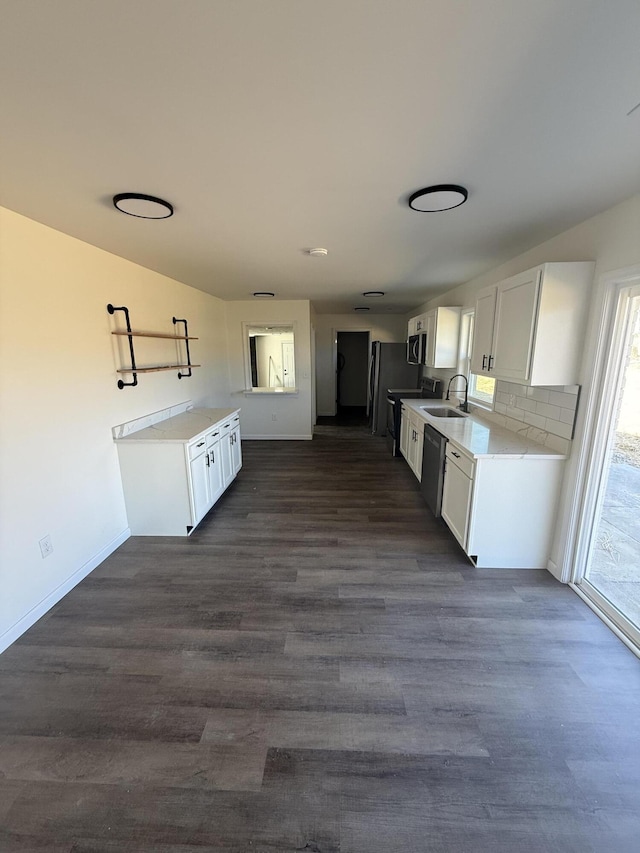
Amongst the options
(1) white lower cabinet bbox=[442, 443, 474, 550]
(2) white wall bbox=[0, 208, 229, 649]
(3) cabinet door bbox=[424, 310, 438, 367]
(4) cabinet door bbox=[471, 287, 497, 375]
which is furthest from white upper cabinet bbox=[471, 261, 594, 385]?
(2) white wall bbox=[0, 208, 229, 649]

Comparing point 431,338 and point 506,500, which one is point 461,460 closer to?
point 506,500

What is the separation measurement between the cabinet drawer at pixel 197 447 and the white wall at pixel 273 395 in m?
2.83

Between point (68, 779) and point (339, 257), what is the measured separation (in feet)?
11.6

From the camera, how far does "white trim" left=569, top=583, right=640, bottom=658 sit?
1917mm

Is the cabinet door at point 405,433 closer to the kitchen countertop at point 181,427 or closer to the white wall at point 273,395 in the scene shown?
the white wall at point 273,395

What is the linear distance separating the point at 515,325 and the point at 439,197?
1214 mm

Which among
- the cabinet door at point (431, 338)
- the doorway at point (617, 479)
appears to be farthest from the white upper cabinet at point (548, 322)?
the cabinet door at point (431, 338)

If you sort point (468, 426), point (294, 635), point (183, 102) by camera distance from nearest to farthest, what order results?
point (183, 102), point (294, 635), point (468, 426)

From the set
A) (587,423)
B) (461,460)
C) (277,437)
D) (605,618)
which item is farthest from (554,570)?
(277,437)

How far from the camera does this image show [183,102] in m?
1.14

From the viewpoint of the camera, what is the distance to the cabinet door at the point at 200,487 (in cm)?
304

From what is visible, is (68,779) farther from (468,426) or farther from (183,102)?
(468,426)

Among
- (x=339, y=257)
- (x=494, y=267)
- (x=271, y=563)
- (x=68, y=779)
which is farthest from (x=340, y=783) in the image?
(x=494, y=267)

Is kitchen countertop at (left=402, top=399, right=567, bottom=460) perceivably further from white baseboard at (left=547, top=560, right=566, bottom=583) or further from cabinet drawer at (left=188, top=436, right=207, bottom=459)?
cabinet drawer at (left=188, top=436, right=207, bottom=459)
